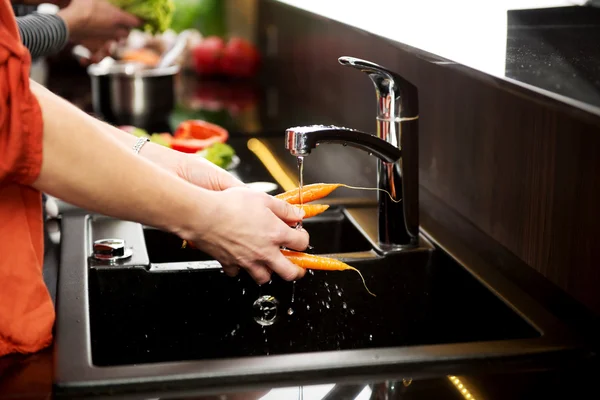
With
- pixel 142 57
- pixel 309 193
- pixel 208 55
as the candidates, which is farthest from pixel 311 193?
pixel 208 55

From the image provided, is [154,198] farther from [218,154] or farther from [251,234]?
[218,154]

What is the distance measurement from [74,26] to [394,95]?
1.41 metres

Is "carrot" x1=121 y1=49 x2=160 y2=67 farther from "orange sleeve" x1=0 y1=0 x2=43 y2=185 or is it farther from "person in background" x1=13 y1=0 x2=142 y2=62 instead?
"orange sleeve" x1=0 y1=0 x2=43 y2=185

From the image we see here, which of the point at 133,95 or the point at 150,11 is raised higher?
the point at 150,11

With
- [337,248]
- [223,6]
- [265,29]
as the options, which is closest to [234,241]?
[337,248]

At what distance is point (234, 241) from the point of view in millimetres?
1136

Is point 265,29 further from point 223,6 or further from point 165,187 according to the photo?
point 165,187

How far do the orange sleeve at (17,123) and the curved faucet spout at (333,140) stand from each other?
1.28 ft

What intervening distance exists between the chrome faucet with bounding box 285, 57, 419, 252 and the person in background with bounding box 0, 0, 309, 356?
20 cm

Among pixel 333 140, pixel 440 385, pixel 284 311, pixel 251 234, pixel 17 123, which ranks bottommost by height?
pixel 284 311

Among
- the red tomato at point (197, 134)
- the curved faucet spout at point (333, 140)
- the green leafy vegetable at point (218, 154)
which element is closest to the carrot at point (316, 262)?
the curved faucet spout at point (333, 140)

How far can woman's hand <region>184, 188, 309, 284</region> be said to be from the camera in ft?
3.61

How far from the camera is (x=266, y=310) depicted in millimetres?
1422

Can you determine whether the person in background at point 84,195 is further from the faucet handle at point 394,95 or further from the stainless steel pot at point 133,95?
the stainless steel pot at point 133,95
